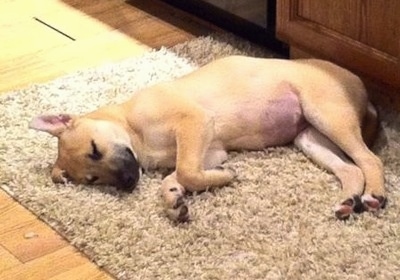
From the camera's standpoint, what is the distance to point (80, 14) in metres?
3.24

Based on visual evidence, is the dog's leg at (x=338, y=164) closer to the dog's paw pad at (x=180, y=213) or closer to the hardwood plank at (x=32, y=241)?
the dog's paw pad at (x=180, y=213)

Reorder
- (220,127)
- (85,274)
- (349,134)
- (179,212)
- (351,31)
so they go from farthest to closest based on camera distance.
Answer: (351,31) < (220,127) < (349,134) < (179,212) < (85,274)

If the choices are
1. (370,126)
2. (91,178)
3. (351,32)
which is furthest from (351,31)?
(91,178)

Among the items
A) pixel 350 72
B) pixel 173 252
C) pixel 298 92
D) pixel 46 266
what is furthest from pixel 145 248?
pixel 350 72

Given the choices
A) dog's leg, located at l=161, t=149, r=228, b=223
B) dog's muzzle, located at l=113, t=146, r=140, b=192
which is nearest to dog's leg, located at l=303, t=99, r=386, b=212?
dog's leg, located at l=161, t=149, r=228, b=223

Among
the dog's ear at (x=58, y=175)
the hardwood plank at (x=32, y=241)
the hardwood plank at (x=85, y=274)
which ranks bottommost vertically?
the hardwood plank at (x=32, y=241)

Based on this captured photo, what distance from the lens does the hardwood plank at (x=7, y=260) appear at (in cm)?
203

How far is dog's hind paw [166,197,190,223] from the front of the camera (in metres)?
2.07

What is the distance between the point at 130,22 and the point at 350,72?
3.30 ft

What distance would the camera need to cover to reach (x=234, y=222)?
6.78ft

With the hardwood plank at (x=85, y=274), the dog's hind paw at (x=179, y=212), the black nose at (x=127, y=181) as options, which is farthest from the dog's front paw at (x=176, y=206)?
the hardwood plank at (x=85, y=274)

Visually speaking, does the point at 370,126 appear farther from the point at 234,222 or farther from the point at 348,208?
the point at 234,222

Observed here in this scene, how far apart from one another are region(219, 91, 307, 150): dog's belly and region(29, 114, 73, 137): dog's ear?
0.37 metres

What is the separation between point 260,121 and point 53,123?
0.49 metres
